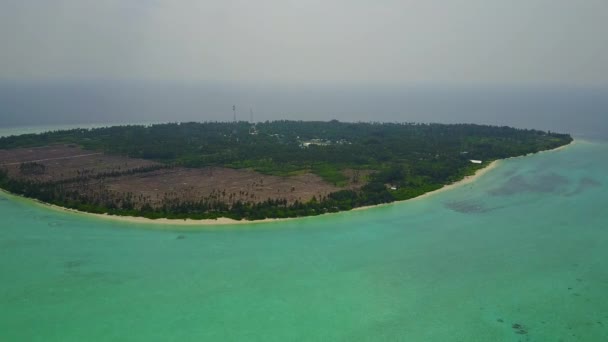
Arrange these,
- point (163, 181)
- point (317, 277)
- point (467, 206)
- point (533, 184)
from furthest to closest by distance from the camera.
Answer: point (533, 184) < point (163, 181) < point (467, 206) < point (317, 277)

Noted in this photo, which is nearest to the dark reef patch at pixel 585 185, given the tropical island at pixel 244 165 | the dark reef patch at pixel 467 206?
the dark reef patch at pixel 467 206

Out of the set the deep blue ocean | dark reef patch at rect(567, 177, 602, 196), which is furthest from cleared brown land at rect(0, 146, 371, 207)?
dark reef patch at rect(567, 177, 602, 196)

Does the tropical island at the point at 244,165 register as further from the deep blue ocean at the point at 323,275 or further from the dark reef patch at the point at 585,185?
the dark reef patch at the point at 585,185

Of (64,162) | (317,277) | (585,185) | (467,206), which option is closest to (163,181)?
(64,162)

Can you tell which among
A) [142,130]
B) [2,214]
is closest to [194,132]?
[142,130]

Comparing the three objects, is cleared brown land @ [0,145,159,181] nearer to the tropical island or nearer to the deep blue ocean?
the tropical island

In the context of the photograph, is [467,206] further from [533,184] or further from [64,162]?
[64,162]

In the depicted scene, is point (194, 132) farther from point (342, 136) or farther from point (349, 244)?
point (349, 244)
